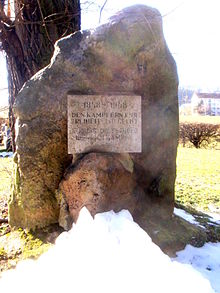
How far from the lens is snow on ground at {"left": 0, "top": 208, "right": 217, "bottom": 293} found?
2102 mm

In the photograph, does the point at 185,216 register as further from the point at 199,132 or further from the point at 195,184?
the point at 199,132

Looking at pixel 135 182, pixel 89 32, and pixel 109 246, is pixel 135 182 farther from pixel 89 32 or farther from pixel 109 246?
pixel 89 32

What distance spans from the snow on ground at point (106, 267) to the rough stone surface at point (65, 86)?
0.45 metres

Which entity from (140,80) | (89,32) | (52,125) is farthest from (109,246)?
(89,32)

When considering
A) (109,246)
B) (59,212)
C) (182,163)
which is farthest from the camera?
(182,163)

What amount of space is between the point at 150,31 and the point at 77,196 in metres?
1.58

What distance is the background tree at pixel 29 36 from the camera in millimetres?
3848

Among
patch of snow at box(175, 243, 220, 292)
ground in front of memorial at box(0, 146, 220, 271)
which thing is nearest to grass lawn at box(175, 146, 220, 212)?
ground in front of memorial at box(0, 146, 220, 271)

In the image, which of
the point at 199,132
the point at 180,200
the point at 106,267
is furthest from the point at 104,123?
the point at 199,132

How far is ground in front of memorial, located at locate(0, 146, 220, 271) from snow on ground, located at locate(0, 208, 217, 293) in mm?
136

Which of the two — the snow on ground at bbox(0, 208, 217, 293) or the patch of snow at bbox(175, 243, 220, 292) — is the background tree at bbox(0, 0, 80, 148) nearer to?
the snow on ground at bbox(0, 208, 217, 293)

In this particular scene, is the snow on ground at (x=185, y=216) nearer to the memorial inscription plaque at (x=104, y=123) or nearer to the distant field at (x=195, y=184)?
the distant field at (x=195, y=184)

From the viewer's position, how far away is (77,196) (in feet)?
8.74

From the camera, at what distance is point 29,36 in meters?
3.88
